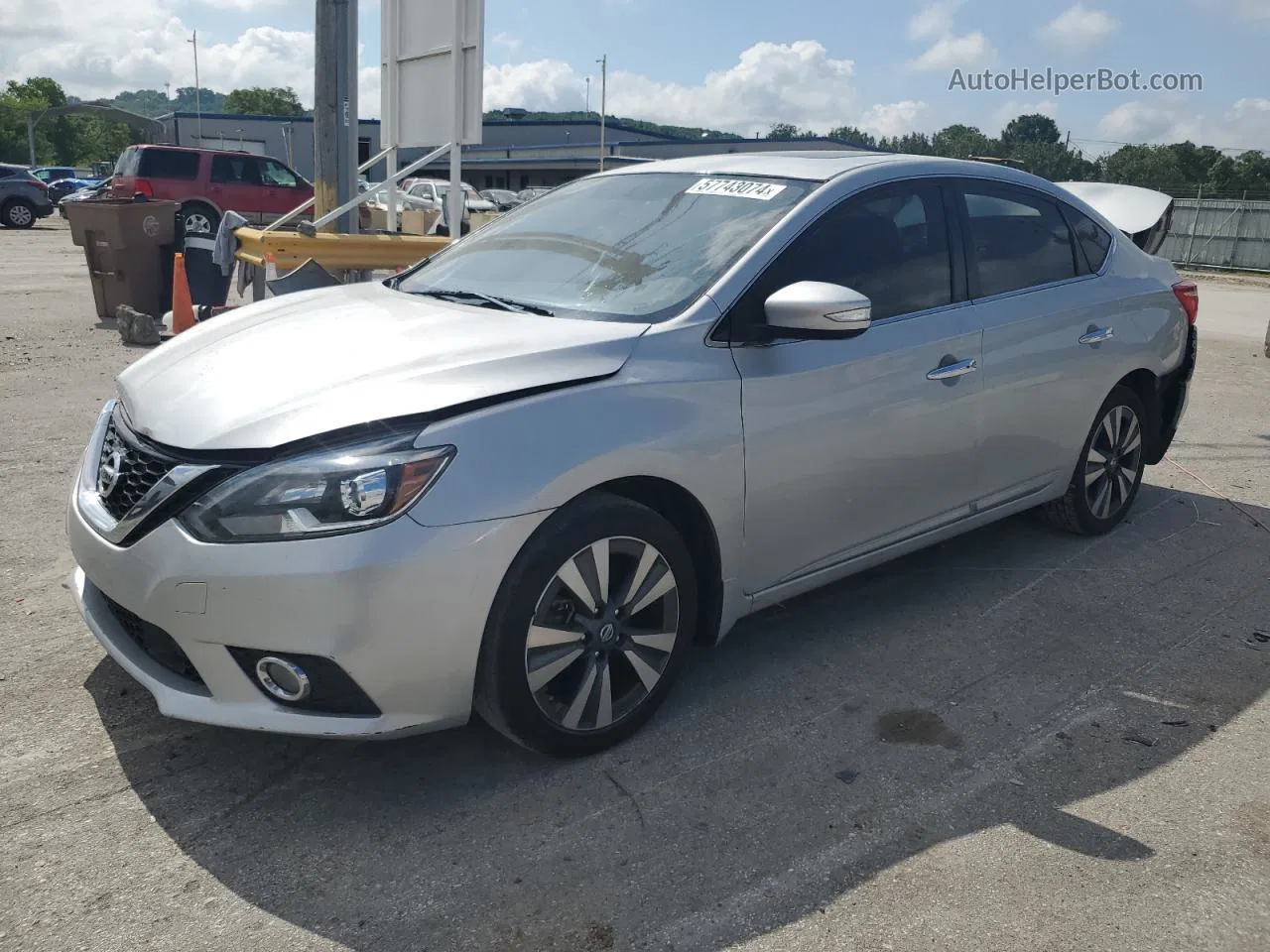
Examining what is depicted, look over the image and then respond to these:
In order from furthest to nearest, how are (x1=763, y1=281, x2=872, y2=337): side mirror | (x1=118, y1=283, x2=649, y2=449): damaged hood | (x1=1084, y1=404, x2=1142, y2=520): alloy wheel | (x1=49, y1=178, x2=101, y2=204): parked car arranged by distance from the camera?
(x1=49, y1=178, x2=101, y2=204): parked car, (x1=1084, y1=404, x2=1142, y2=520): alloy wheel, (x1=763, y1=281, x2=872, y2=337): side mirror, (x1=118, y1=283, x2=649, y2=449): damaged hood

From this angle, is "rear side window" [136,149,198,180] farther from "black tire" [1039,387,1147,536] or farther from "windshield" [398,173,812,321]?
"black tire" [1039,387,1147,536]

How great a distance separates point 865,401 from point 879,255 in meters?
0.58

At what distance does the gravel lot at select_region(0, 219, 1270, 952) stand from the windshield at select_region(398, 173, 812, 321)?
4.31ft

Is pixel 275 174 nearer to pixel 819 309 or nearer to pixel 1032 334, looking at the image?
pixel 1032 334

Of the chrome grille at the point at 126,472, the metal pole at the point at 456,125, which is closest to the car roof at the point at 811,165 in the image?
the chrome grille at the point at 126,472

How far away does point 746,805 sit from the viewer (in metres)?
2.98

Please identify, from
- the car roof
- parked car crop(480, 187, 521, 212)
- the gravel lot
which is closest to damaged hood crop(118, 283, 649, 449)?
the gravel lot

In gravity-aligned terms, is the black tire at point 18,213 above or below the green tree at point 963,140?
below

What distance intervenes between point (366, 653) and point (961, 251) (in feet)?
9.16

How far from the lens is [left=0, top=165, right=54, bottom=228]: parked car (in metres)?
31.1

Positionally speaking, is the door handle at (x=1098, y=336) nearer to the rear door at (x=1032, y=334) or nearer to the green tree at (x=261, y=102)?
the rear door at (x=1032, y=334)

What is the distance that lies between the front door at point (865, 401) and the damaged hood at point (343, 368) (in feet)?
1.82

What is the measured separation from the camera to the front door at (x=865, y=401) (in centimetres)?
345

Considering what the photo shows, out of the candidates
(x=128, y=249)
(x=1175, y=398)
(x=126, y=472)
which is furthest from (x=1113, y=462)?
(x=128, y=249)
